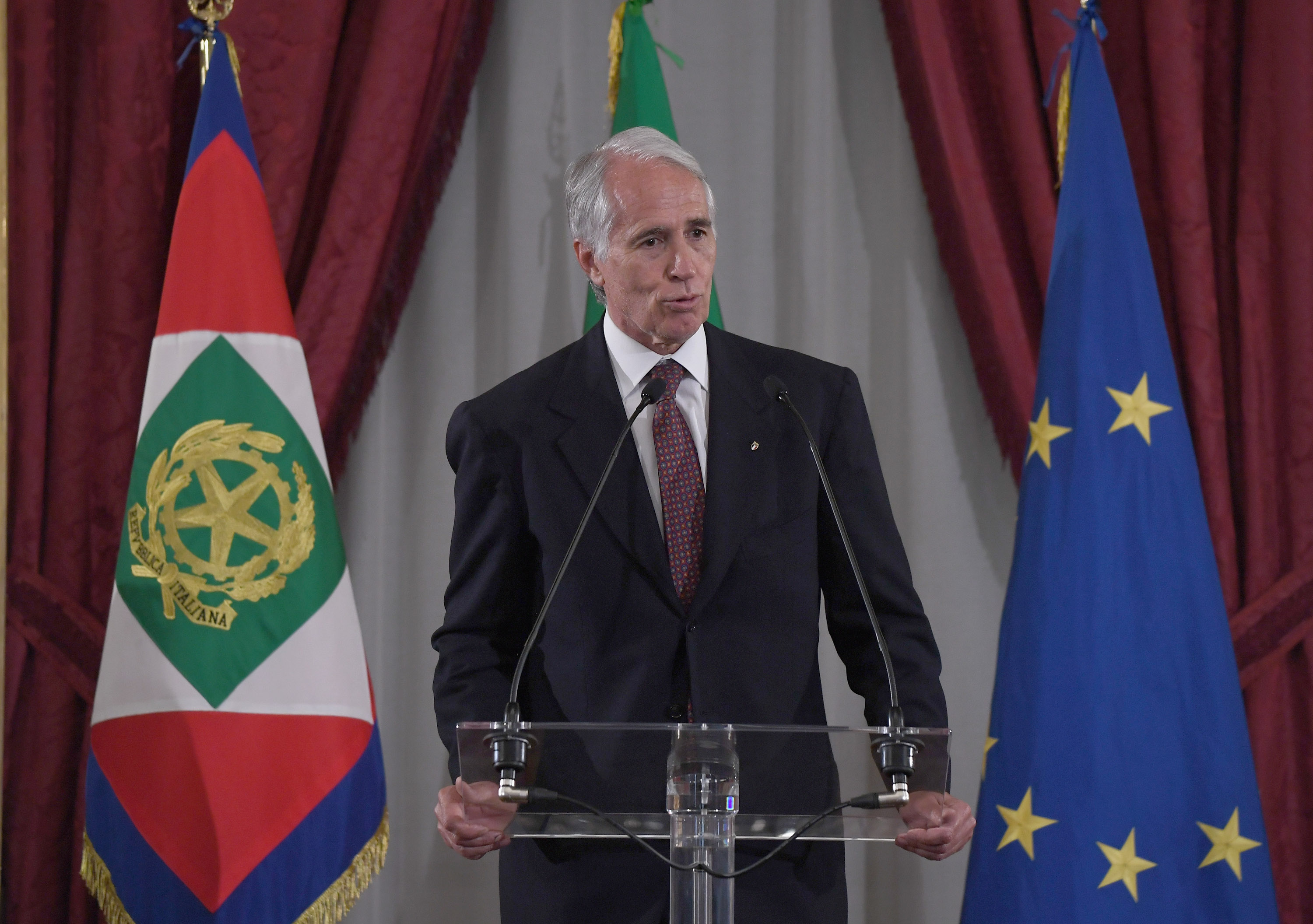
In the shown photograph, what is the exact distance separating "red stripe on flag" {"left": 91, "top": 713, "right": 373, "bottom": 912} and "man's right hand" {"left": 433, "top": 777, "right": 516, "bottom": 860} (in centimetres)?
132

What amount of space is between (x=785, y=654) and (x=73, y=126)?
2186 millimetres

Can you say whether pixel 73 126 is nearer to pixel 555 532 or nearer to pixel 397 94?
pixel 397 94

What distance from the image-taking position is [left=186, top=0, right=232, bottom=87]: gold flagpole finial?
2.89 m

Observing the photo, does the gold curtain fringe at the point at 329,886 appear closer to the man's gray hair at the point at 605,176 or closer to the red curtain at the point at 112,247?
the red curtain at the point at 112,247

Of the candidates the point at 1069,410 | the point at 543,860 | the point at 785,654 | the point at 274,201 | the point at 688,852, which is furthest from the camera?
the point at 274,201

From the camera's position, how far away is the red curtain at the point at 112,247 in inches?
113

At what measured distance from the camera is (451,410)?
10.8 ft

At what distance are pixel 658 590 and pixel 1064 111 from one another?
5.49 feet

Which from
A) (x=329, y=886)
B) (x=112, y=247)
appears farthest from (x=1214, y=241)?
(x=112, y=247)

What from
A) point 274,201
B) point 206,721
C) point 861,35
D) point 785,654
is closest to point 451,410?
point 274,201

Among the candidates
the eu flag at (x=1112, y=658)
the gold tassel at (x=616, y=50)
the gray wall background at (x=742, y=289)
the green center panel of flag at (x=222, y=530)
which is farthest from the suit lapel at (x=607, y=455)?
the gray wall background at (x=742, y=289)

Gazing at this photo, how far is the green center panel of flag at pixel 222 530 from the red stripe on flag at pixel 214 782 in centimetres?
9

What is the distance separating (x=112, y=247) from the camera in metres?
2.96

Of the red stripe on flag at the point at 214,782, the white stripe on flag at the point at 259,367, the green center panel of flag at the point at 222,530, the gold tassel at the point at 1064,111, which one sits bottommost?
the red stripe on flag at the point at 214,782
